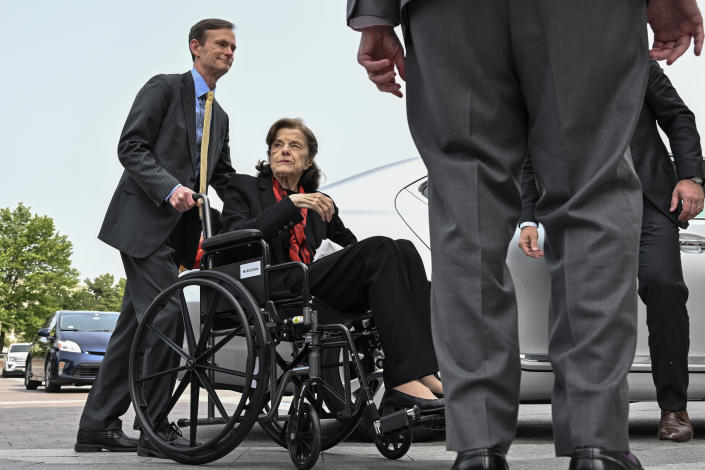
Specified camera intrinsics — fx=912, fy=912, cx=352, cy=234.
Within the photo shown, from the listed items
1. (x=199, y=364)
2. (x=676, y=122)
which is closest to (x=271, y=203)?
(x=199, y=364)

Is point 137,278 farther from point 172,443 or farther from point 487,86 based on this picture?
point 487,86

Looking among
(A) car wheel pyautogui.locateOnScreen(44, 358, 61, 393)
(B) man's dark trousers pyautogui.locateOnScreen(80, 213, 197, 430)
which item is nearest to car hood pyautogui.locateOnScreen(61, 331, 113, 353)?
(A) car wheel pyautogui.locateOnScreen(44, 358, 61, 393)

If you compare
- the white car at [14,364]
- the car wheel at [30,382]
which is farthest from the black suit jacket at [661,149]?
the white car at [14,364]

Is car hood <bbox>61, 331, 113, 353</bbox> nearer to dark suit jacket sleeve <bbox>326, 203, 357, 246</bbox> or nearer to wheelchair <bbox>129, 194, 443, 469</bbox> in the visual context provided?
dark suit jacket sleeve <bbox>326, 203, 357, 246</bbox>

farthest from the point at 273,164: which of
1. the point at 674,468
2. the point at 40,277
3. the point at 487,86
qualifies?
the point at 40,277

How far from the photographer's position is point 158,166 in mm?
3938

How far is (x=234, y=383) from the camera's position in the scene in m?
4.09

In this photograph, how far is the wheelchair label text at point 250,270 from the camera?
334 centimetres

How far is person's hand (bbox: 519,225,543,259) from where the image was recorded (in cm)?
405

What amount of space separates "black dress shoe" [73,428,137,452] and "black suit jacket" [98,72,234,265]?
0.84 meters

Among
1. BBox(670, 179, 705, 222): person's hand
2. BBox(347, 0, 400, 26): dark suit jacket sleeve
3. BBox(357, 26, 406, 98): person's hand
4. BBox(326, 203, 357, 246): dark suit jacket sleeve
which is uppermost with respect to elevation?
BBox(347, 0, 400, 26): dark suit jacket sleeve

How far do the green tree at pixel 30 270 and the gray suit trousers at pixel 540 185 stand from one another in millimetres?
48764

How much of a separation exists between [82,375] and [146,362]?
12.8 meters

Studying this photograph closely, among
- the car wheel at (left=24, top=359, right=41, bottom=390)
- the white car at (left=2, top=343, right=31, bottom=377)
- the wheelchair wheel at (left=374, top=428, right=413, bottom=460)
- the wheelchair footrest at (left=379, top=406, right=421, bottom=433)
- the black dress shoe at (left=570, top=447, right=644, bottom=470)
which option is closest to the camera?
the black dress shoe at (left=570, top=447, right=644, bottom=470)
